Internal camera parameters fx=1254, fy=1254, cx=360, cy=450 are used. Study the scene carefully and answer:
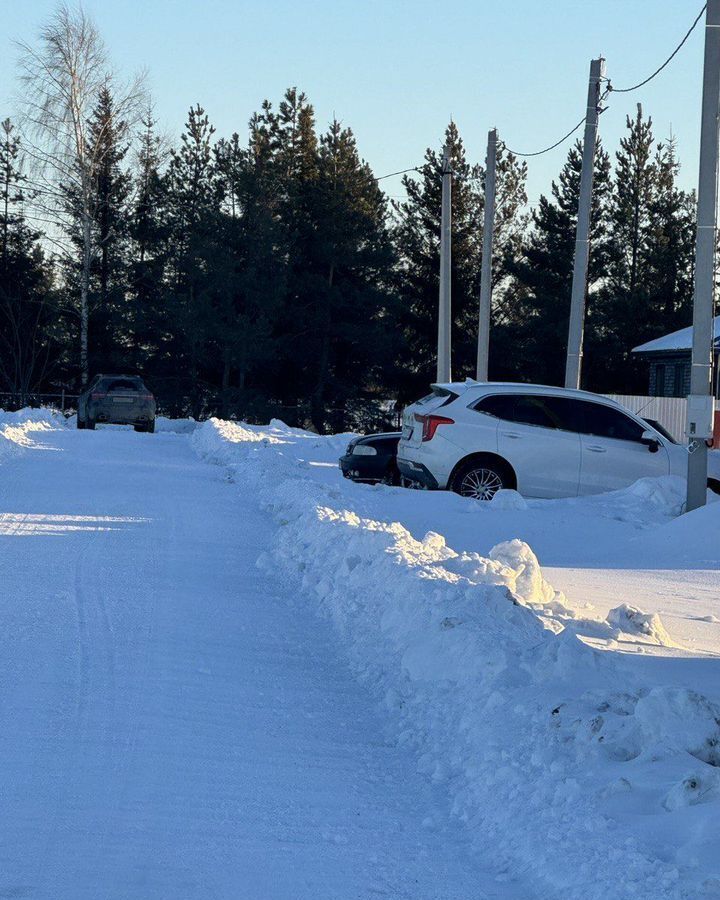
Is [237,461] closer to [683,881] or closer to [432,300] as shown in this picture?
[683,881]

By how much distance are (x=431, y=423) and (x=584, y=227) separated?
7.65m

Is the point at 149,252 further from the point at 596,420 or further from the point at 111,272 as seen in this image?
the point at 596,420

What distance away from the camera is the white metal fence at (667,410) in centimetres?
2869

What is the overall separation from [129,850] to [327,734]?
167 centimetres

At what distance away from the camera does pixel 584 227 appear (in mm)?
22516

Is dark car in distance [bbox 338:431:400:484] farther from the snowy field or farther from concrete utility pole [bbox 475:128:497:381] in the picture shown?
concrete utility pole [bbox 475:128:497:381]

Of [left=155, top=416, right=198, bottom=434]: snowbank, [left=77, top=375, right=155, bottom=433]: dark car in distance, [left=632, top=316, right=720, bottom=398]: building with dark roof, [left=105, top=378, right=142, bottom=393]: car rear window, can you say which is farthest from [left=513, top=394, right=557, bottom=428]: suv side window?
[left=155, top=416, right=198, bottom=434]: snowbank

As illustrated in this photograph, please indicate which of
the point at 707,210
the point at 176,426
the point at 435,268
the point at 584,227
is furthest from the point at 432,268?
the point at 707,210

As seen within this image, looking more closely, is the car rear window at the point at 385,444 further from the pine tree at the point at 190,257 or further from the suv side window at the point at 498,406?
the pine tree at the point at 190,257

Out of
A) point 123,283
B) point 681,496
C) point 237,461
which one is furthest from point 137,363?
point 681,496

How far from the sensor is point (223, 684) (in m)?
6.74

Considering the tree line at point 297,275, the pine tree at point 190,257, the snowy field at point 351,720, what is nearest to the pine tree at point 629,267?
the tree line at point 297,275

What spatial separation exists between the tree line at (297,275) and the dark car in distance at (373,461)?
33.0 m

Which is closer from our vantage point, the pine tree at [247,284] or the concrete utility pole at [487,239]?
the concrete utility pole at [487,239]
